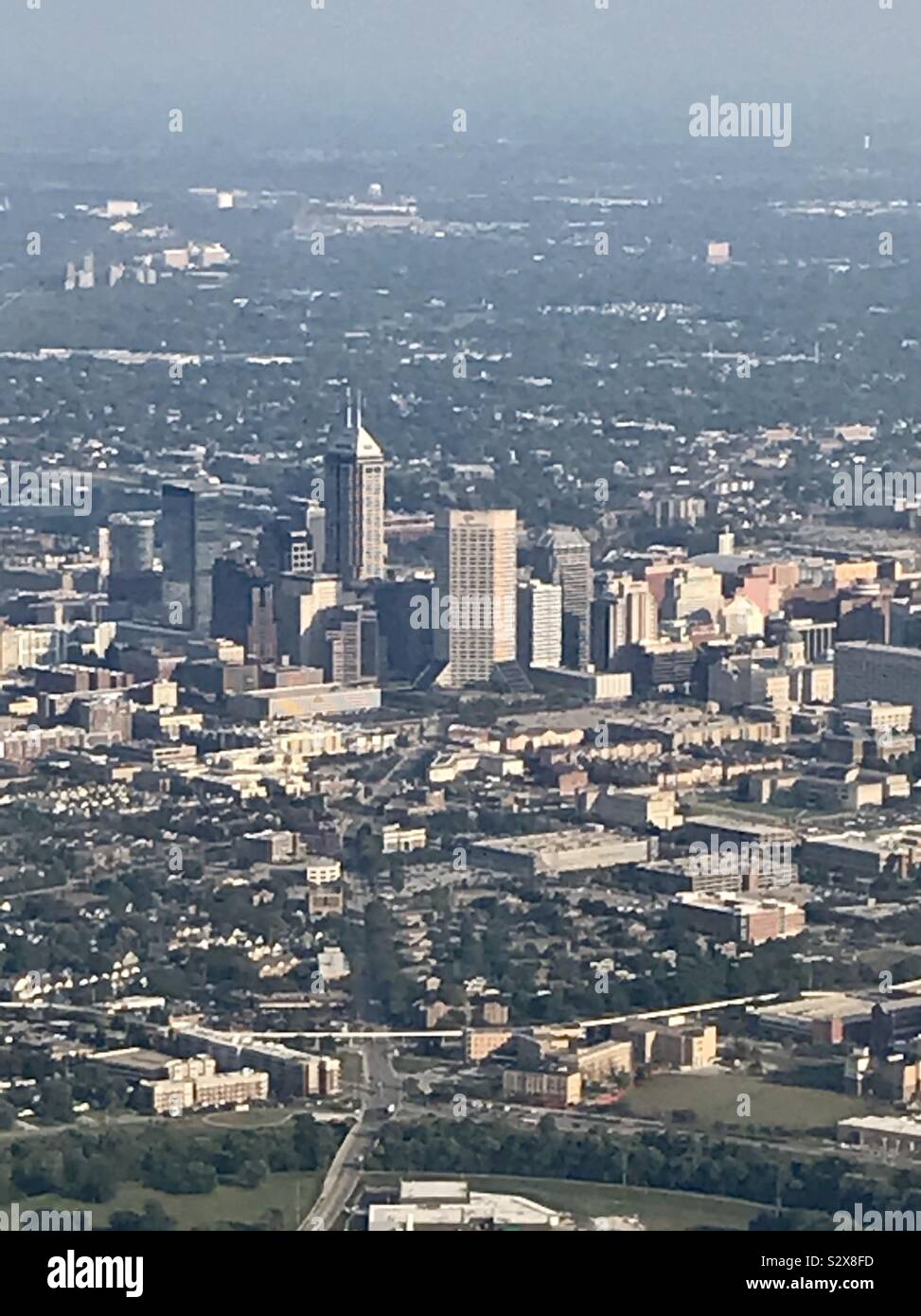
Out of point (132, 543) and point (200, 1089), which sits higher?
point (132, 543)

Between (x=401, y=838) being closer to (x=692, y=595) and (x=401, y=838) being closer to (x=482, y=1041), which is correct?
(x=482, y=1041)

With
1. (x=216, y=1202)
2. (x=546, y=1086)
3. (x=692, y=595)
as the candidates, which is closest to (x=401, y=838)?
(x=546, y=1086)

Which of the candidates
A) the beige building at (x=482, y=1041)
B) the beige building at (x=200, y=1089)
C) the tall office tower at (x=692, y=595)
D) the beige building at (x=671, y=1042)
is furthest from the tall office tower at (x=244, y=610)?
the beige building at (x=200, y=1089)

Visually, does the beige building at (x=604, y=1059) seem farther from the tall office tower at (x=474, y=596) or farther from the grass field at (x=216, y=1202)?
the tall office tower at (x=474, y=596)

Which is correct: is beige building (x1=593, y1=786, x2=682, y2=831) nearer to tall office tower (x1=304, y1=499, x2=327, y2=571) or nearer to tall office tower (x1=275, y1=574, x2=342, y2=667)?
tall office tower (x1=275, y1=574, x2=342, y2=667)
